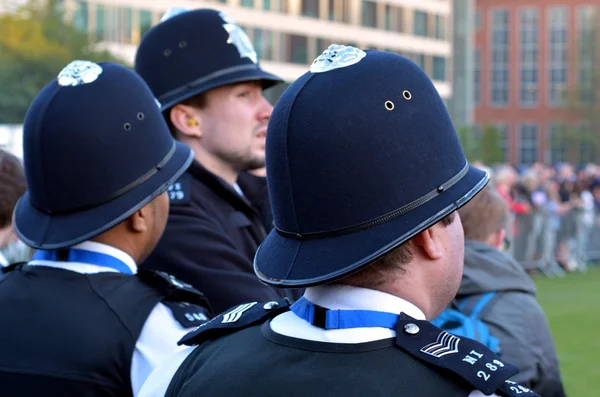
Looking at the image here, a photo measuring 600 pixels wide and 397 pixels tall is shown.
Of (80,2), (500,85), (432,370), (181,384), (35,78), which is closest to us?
(432,370)

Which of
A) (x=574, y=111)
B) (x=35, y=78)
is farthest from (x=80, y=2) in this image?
(x=574, y=111)

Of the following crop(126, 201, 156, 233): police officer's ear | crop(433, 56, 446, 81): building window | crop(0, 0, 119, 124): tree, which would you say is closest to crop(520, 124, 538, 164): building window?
crop(433, 56, 446, 81): building window

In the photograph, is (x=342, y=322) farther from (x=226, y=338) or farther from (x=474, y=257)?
(x=474, y=257)

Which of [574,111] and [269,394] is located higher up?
[269,394]

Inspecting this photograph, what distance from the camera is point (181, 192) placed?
11.4 feet

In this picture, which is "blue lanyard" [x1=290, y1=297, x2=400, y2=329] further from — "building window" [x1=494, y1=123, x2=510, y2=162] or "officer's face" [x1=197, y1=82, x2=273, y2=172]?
"building window" [x1=494, y1=123, x2=510, y2=162]

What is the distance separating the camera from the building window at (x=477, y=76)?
85250 millimetres

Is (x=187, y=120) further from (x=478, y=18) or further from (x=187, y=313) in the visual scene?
(x=478, y=18)

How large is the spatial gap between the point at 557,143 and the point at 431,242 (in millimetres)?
82581

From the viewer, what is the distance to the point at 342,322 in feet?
6.00

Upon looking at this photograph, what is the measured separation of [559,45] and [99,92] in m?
85.9

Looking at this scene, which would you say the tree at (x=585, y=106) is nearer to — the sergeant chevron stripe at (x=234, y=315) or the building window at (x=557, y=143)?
the building window at (x=557, y=143)

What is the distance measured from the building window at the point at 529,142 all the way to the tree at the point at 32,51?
189 ft

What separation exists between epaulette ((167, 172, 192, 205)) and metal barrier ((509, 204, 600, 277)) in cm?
1568
